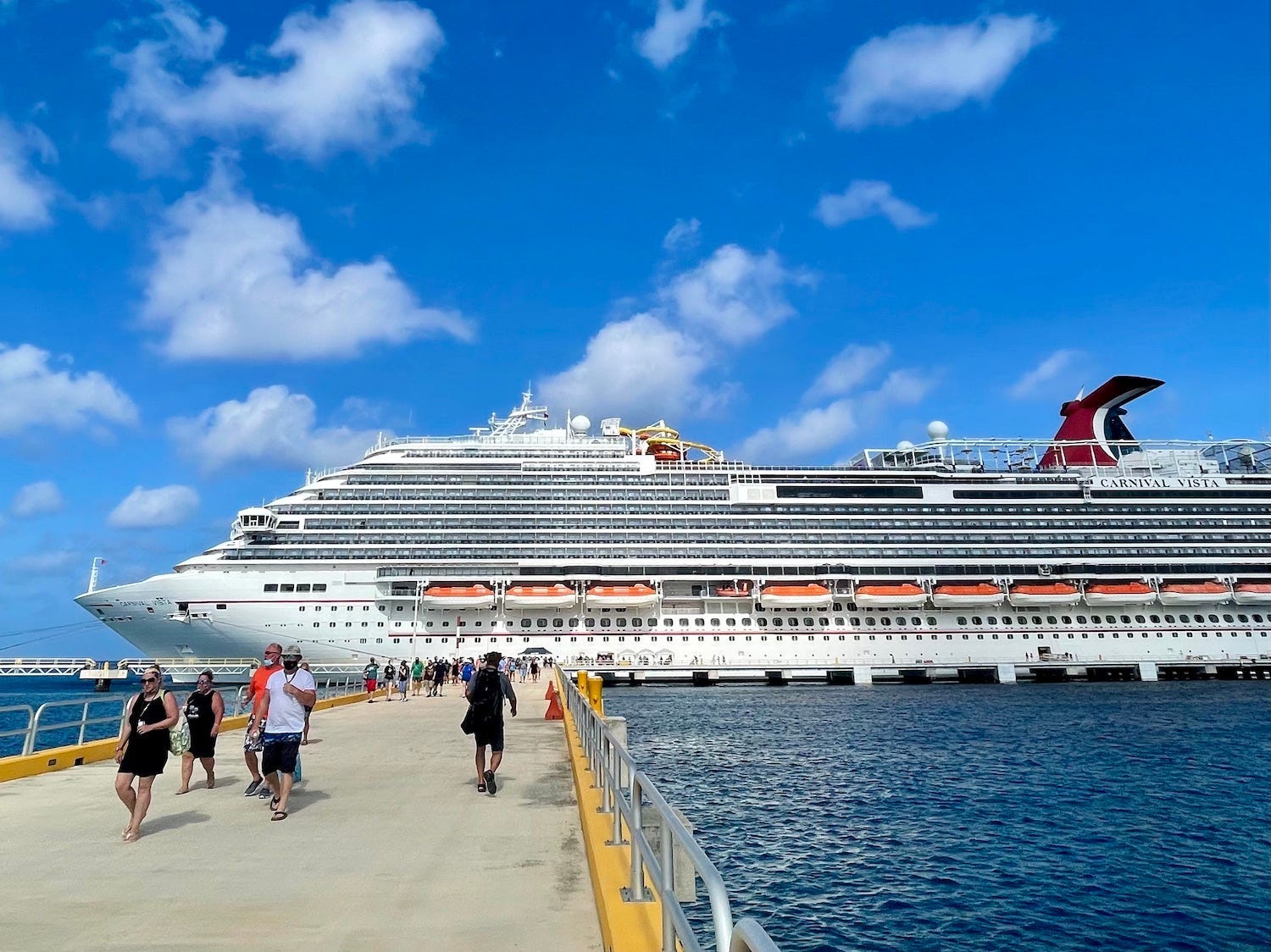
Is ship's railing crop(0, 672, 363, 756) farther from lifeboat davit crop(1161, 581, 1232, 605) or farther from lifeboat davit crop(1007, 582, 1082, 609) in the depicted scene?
lifeboat davit crop(1161, 581, 1232, 605)

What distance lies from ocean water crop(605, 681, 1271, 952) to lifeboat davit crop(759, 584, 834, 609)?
1881cm

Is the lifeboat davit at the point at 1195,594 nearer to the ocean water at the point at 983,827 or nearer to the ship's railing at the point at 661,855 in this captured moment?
the ocean water at the point at 983,827

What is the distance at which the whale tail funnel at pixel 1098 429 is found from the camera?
60719 mm

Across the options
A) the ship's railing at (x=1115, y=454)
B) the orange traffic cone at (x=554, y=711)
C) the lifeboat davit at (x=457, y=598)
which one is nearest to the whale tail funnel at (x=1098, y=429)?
the ship's railing at (x=1115, y=454)

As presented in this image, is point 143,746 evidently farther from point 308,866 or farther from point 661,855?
point 661,855

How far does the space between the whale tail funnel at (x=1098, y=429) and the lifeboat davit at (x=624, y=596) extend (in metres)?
36.7

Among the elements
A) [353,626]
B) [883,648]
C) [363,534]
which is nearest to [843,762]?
[883,648]

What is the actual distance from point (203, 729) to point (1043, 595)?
51.0 m

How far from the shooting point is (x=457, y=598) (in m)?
45.2

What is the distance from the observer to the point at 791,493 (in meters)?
54.0

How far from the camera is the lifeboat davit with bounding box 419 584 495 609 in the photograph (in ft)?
148

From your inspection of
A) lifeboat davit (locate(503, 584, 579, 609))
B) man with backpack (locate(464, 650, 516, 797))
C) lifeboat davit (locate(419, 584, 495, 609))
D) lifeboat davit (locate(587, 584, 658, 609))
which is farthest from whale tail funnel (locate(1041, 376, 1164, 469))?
man with backpack (locate(464, 650, 516, 797))

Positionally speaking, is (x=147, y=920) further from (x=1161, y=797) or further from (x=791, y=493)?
(x=791, y=493)

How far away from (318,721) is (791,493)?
40284 millimetres
